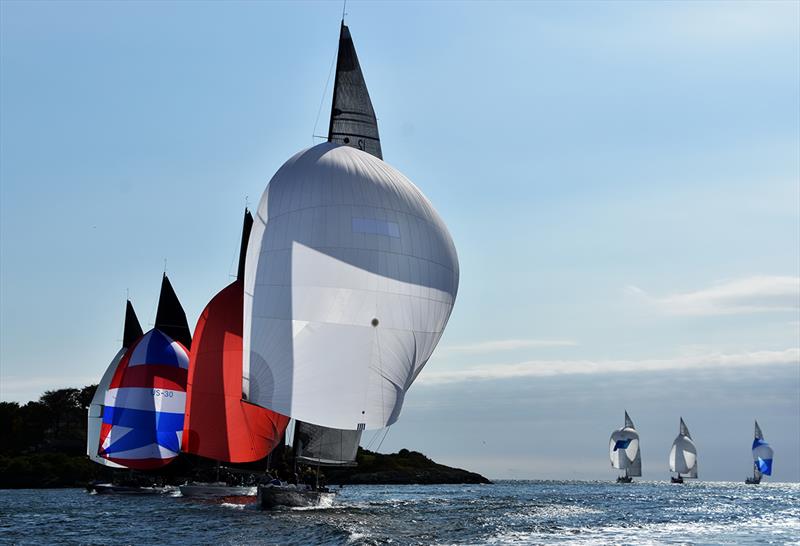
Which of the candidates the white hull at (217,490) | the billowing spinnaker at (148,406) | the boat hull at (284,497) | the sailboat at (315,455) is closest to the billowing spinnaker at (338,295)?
the boat hull at (284,497)

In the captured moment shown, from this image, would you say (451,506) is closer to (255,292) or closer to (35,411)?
(255,292)

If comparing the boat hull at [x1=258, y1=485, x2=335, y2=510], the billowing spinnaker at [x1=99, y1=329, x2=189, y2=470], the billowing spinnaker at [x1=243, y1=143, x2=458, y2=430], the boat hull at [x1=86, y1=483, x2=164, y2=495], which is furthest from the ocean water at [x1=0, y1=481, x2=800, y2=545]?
the boat hull at [x1=86, y1=483, x2=164, y2=495]

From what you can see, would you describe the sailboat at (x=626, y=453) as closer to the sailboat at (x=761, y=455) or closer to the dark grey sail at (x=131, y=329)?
the sailboat at (x=761, y=455)

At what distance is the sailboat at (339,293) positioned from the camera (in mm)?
43875

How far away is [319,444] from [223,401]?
1005 cm

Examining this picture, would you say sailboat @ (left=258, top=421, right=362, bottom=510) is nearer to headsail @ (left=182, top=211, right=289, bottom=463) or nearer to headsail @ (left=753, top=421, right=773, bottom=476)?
headsail @ (left=182, top=211, right=289, bottom=463)

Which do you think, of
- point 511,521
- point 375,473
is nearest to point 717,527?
point 511,521

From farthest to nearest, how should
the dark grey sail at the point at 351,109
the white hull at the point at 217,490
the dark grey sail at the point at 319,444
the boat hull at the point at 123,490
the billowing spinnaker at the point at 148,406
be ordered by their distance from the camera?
the boat hull at the point at 123,490 < the billowing spinnaker at the point at 148,406 < the white hull at the point at 217,490 < the dark grey sail at the point at 351,109 < the dark grey sail at the point at 319,444

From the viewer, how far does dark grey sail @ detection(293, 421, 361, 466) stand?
50.8m

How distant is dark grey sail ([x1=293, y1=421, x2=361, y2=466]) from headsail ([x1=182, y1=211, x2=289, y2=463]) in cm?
704

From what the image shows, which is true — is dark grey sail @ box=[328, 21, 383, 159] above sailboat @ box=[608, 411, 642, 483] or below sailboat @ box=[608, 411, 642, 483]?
above

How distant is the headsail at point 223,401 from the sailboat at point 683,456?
115486mm

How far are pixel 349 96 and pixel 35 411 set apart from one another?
84.8 m

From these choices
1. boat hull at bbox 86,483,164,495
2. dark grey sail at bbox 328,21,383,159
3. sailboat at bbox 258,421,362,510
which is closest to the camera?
sailboat at bbox 258,421,362,510
